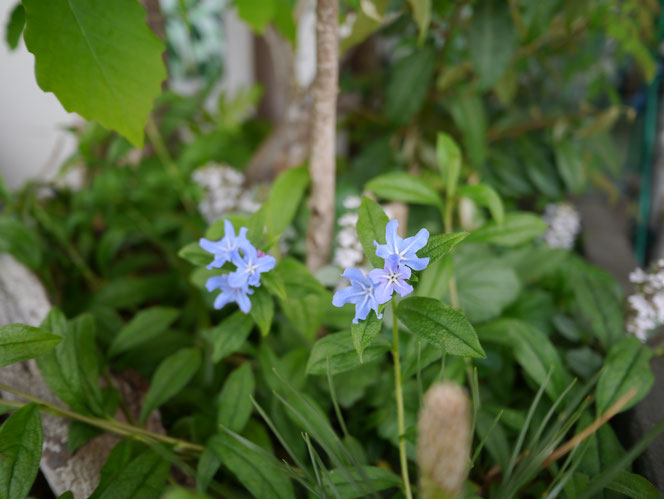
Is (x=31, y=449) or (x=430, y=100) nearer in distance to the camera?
(x=31, y=449)

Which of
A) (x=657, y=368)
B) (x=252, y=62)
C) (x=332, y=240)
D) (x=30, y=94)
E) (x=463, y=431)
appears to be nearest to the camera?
(x=463, y=431)

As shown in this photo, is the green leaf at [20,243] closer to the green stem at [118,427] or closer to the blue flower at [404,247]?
the green stem at [118,427]

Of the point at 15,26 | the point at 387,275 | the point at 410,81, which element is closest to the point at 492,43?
the point at 410,81

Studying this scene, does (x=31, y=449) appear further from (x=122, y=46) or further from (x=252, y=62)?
(x=252, y=62)

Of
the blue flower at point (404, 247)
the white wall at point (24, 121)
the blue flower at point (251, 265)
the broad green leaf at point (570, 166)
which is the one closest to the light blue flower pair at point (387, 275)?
the blue flower at point (404, 247)

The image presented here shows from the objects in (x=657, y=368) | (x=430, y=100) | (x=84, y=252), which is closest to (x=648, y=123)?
(x=430, y=100)

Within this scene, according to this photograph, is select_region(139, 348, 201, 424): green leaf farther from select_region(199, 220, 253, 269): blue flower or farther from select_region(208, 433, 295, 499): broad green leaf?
select_region(199, 220, 253, 269): blue flower
